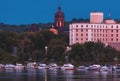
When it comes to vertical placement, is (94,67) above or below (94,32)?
below

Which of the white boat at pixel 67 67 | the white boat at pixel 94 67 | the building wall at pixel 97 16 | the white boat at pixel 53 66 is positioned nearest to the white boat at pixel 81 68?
the white boat at pixel 94 67

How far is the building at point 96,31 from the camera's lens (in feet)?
601

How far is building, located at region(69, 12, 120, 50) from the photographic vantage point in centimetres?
18312

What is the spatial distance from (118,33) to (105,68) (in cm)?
6503

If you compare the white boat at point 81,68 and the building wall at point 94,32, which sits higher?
the building wall at point 94,32

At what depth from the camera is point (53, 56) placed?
14588 centimetres

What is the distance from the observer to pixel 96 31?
186625 millimetres

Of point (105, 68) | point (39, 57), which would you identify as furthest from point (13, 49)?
point (105, 68)

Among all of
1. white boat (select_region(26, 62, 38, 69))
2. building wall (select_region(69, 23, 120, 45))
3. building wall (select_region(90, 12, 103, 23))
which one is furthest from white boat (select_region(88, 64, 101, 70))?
building wall (select_region(90, 12, 103, 23))

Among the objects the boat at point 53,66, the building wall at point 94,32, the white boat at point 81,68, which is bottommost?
the white boat at point 81,68

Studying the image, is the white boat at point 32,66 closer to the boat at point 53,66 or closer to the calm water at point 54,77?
the boat at point 53,66

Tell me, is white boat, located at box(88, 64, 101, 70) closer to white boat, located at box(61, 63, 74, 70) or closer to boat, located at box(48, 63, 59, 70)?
white boat, located at box(61, 63, 74, 70)

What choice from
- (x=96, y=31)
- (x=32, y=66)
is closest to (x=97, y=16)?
(x=96, y=31)

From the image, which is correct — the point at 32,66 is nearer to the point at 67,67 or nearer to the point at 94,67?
the point at 67,67
